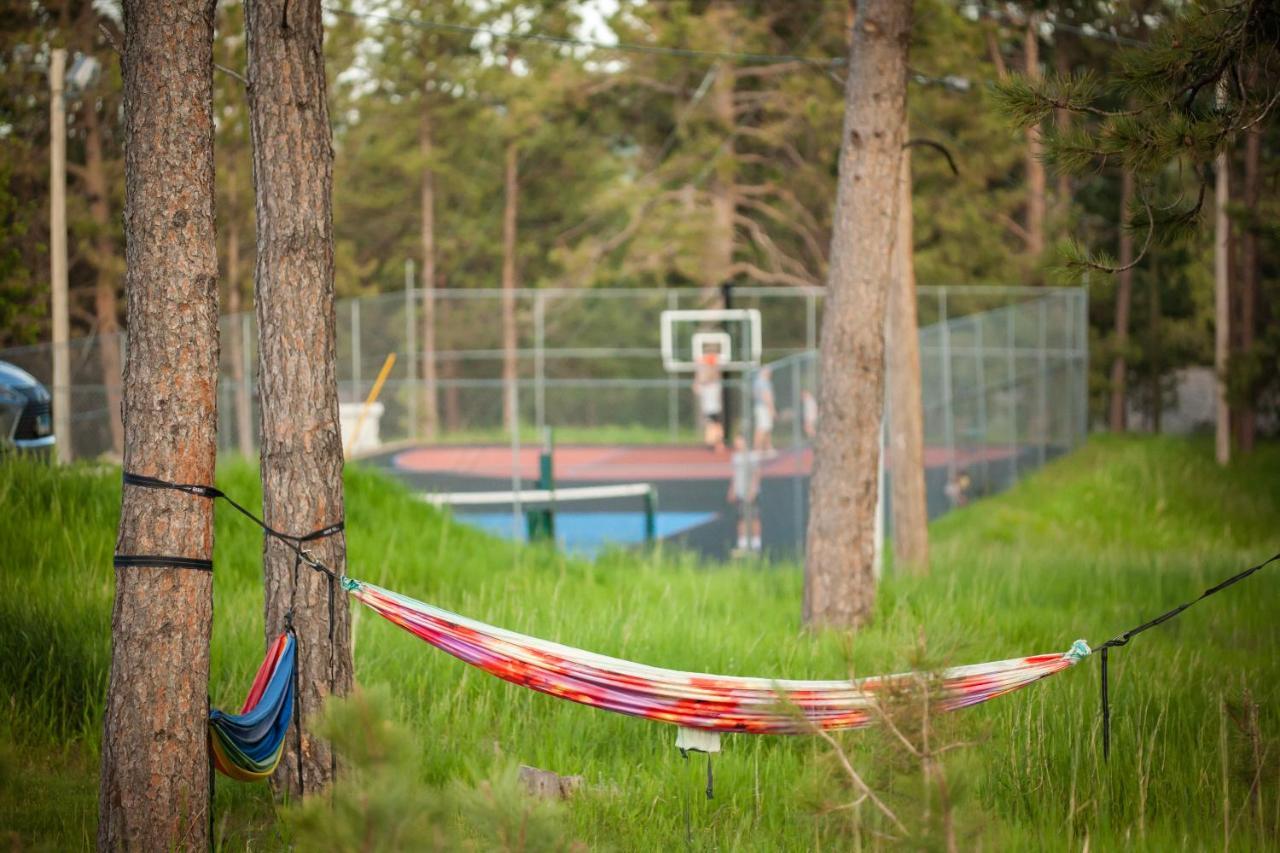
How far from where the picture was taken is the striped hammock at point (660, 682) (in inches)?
170

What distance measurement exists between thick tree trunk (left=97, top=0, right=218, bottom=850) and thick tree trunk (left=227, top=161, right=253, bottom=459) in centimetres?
1679

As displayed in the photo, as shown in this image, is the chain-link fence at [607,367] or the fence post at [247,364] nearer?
the chain-link fence at [607,367]

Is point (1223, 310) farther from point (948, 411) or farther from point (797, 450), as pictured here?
point (797, 450)

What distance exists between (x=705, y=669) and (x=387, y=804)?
4.06m

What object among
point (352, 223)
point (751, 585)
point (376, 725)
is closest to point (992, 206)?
point (352, 223)

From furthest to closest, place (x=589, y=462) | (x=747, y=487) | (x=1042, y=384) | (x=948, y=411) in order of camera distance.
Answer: (x=589, y=462), (x=1042, y=384), (x=948, y=411), (x=747, y=487)

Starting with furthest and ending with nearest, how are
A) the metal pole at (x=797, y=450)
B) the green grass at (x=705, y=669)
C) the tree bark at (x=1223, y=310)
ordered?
1. the tree bark at (x=1223, y=310)
2. the metal pole at (x=797, y=450)
3. the green grass at (x=705, y=669)

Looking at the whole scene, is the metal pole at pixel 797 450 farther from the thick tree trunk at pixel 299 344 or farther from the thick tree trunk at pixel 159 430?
the thick tree trunk at pixel 159 430

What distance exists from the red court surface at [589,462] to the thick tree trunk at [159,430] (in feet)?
57.8

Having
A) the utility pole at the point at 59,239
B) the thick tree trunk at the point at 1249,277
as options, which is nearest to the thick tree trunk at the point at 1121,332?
the thick tree trunk at the point at 1249,277

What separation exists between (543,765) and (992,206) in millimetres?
26249

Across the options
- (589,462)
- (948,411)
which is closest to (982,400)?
(948,411)

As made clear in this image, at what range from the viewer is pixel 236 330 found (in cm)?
2253

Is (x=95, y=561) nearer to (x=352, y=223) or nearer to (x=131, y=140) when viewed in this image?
(x=131, y=140)
